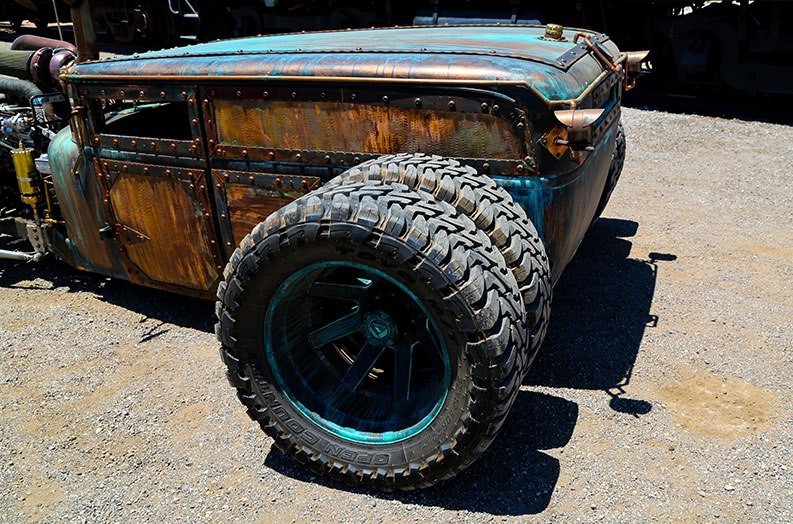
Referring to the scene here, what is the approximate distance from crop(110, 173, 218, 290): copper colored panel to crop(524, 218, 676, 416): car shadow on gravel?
5.90 ft

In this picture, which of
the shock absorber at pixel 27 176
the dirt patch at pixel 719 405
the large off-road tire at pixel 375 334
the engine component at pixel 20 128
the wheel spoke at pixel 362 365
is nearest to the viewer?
the large off-road tire at pixel 375 334

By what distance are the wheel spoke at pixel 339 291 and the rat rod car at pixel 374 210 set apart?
0.01 metres

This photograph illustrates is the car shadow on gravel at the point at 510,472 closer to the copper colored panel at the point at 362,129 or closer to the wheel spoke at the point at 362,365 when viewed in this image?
the wheel spoke at the point at 362,365

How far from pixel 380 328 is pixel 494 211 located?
2.14 feet

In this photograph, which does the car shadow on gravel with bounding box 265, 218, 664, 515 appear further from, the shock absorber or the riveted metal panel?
the shock absorber

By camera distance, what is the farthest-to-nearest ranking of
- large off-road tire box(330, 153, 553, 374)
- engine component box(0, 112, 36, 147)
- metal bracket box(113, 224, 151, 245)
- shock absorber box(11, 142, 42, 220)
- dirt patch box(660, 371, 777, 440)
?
1. engine component box(0, 112, 36, 147)
2. shock absorber box(11, 142, 42, 220)
3. metal bracket box(113, 224, 151, 245)
4. dirt patch box(660, 371, 777, 440)
5. large off-road tire box(330, 153, 553, 374)

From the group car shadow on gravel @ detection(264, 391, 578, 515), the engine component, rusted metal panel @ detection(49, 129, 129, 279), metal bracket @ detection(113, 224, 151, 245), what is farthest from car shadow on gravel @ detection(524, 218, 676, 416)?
the engine component

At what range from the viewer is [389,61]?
118 inches

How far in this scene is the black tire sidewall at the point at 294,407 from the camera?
2551 millimetres

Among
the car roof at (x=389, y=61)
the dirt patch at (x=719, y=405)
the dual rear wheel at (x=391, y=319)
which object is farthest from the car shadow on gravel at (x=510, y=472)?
the car roof at (x=389, y=61)

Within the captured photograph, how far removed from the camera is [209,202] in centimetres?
352

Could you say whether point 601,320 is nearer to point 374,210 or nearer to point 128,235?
point 374,210

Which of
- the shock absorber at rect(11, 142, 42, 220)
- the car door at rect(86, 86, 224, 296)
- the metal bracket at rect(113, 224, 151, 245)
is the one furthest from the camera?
the shock absorber at rect(11, 142, 42, 220)

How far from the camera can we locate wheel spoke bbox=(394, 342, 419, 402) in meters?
2.89
